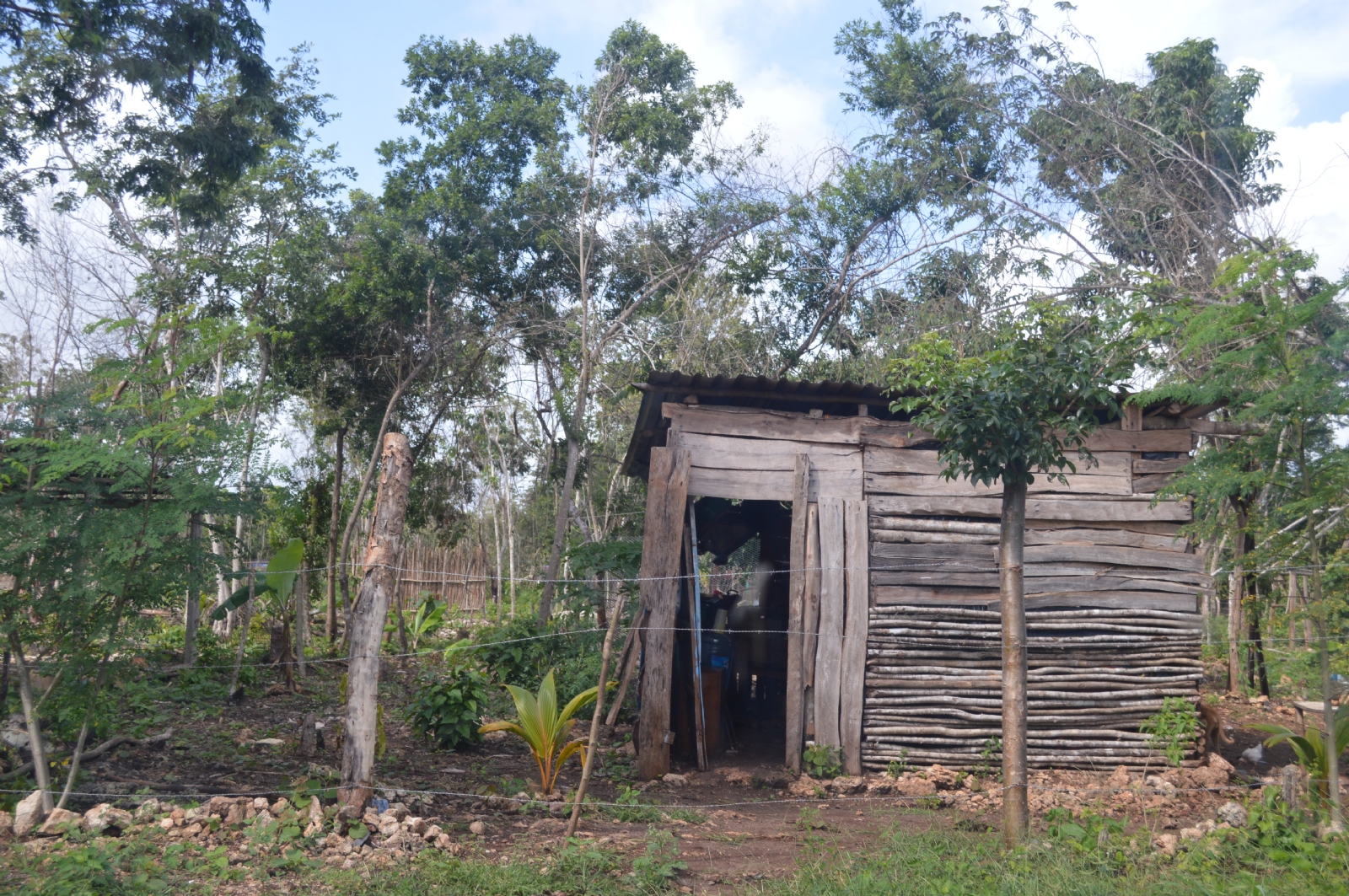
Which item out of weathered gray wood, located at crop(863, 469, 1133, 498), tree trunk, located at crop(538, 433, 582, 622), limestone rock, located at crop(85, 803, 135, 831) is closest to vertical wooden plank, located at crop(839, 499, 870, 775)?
weathered gray wood, located at crop(863, 469, 1133, 498)

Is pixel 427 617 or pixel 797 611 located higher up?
pixel 797 611

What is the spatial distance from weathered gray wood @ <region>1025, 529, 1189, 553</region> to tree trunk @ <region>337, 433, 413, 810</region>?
5.35m

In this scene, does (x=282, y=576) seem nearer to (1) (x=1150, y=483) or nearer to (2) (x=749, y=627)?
(2) (x=749, y=627)

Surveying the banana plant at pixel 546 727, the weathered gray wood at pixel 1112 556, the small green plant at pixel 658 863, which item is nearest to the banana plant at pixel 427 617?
the banana plant at pixel 546 727

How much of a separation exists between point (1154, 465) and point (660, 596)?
454 centimetres

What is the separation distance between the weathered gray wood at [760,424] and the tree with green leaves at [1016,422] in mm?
2420

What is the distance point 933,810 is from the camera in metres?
6.42

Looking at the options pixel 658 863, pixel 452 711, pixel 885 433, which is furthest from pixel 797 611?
pixel 452 711

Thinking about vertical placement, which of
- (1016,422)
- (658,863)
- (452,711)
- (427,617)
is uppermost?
(1016,422)

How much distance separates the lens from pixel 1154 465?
793 cm

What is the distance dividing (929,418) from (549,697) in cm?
346

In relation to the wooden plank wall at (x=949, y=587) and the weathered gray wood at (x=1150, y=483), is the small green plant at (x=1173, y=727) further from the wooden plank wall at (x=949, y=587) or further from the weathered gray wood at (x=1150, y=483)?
the weathered gray wood at (x=1150, y=483)

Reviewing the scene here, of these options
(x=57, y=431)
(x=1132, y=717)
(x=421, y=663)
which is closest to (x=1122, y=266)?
(x=1132, y=717)

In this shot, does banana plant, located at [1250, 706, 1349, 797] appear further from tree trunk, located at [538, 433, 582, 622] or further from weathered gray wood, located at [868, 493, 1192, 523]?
tree trunk, located at [538, 433, 582, 622]
